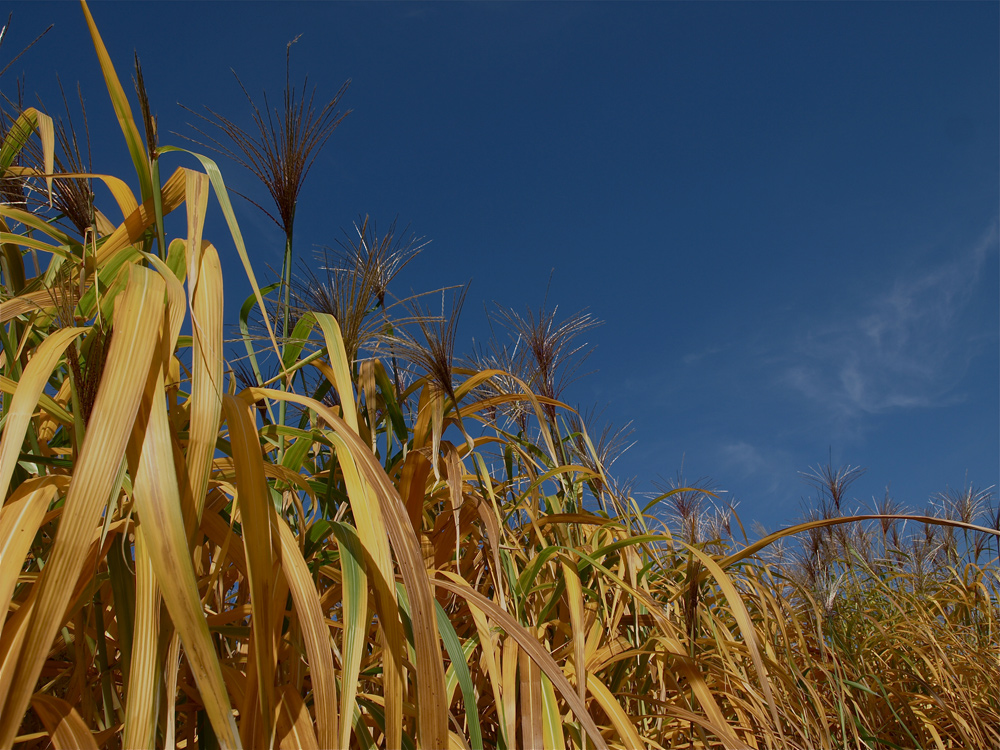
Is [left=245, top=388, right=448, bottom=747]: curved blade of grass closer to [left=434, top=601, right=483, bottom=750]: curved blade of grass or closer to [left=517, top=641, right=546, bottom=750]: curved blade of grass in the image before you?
[left=434, top=601, right=483, bottom=750]: curved blade of grass

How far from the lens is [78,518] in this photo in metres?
0.51

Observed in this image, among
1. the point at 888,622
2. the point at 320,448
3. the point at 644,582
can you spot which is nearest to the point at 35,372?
the point at 320,448

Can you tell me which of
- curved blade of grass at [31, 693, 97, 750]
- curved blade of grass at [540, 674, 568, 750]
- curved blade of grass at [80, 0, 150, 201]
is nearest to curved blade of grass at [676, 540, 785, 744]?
curved blade of grass at [540, 674, 568, 750]

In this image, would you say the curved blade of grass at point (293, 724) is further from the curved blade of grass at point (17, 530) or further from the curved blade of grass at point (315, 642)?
the curved blade of grass at point (17, 530)

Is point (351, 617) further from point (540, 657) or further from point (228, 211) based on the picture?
point (228, 211)

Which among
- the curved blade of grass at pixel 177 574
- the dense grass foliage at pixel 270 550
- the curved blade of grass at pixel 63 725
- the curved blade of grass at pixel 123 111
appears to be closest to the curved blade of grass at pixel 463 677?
the dense grass foliage at pixel 270 550

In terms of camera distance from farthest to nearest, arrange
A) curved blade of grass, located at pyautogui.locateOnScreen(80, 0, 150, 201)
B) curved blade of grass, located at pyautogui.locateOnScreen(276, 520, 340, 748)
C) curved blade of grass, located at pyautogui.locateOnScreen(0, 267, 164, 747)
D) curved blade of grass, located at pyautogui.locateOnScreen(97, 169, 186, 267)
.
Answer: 1. curved blade of grass, located at pyautogui.locateOnScreen(97, 169, 186, 267)
2. curved blade of grass, located at pyautogui.locateOnScreen(80, 0, 150, 201)
3. curved blade of grass, located at pyautogui.locateOnScreen(276, 520, 340, 748)
4. curved blade of grass, located at pyautogui.locateOnScreen(0, 267, 164, 747)

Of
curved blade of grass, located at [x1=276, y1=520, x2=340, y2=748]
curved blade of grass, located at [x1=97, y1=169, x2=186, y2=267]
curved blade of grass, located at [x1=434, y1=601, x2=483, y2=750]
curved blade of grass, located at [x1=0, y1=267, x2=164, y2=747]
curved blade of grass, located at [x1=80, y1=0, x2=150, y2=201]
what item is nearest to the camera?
curved blade of grass, located at [x1=0, y1=267, x2=164, y2=747]

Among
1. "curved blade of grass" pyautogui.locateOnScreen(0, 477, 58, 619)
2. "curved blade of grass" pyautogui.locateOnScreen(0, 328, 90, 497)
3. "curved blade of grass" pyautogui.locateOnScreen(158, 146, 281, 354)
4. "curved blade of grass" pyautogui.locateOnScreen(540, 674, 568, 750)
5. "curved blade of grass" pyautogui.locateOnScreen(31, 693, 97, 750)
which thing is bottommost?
"curved blade of grass" pyautogui.locateOnScreen(31, 693, 97, 750)

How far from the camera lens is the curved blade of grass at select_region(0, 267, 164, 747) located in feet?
1.63

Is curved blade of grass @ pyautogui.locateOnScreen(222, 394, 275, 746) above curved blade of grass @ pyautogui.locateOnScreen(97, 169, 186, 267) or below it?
below

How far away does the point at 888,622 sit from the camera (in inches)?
93.0

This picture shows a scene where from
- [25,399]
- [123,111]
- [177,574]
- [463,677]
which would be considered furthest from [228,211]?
[463,677]

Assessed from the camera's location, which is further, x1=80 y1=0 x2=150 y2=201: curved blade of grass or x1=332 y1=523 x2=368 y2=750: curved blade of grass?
x1=80 y1=0 x2=150 y2=201: curved blade of grass
